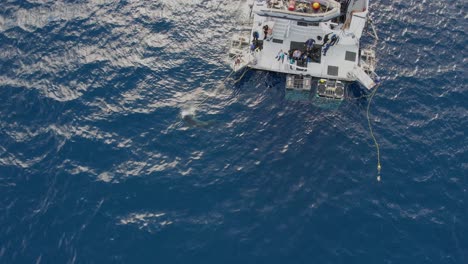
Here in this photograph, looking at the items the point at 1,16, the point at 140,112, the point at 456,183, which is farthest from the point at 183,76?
the point at 456,183

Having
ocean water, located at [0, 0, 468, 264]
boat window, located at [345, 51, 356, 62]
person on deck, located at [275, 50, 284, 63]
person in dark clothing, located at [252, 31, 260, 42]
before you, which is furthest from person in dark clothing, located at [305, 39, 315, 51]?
person in dark clothing, located at [252, 31, 260, 42]

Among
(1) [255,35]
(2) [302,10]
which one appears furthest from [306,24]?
(1) [255,35]

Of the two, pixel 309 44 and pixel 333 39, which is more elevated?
pixel 333 39

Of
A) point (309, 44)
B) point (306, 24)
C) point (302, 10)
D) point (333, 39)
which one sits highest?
point (302, 10)

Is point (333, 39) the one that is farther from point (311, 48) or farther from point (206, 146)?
point (206, 146)

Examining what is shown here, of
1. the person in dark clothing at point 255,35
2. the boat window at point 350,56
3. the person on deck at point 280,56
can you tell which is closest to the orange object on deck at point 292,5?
the person in dark clothing at point 255,35

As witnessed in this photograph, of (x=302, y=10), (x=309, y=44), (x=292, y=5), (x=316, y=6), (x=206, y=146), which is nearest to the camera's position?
(x=206, y=146)

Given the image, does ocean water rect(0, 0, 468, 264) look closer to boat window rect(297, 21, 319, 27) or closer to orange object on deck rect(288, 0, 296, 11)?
boat window rect(297, 21, 319, 27)

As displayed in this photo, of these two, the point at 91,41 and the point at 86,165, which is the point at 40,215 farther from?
the point at 91,41
